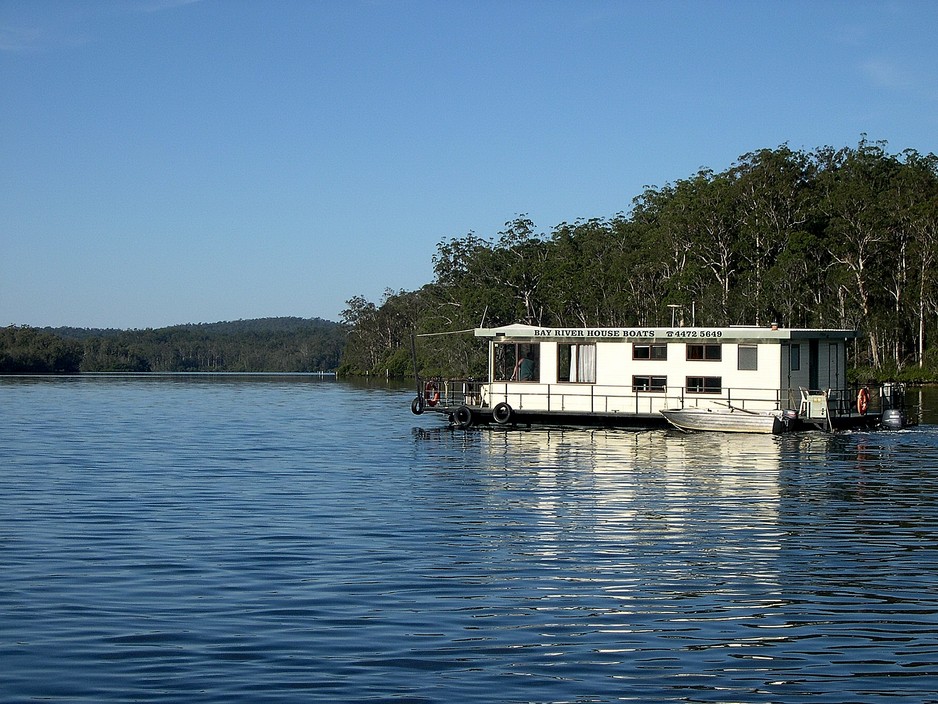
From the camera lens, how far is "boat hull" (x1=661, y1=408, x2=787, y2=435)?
44406 mm

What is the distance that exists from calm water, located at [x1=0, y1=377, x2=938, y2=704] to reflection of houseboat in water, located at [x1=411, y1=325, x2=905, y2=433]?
9.26 metres

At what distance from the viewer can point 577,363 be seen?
49.6m

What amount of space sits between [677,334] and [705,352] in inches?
50.0

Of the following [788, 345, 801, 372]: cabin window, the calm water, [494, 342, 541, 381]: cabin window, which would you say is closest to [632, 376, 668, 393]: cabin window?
[494, 342, 541, 381]: cabin window

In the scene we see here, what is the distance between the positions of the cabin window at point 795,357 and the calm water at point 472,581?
10.2 m

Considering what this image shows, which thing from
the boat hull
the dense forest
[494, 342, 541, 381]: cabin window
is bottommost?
the boat hull

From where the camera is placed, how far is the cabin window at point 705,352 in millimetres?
47031

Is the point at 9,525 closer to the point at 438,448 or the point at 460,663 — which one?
the point at 460,663

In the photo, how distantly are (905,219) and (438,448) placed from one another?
213 ft

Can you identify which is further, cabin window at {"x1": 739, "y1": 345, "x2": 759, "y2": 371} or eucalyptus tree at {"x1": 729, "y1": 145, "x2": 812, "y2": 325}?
eucalyptus tree at {"x1": 729, "y1": 145, "x2": 812, "y2": 325}

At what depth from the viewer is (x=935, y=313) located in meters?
95.9

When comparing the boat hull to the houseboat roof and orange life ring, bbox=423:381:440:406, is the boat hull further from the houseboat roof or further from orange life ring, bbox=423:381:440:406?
orange life ring, bbox=423:381:440:406

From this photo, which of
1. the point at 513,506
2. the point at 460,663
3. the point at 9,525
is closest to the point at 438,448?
the point at 513,506

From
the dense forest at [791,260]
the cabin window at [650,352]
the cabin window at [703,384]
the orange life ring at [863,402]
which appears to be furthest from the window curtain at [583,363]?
the dense forest at [791,260]
